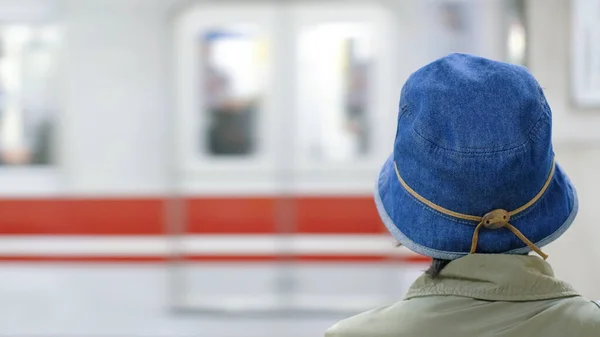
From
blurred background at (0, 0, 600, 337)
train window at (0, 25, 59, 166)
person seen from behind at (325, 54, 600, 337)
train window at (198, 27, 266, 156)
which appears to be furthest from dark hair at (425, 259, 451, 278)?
train window at (0, 25, 59, 166)

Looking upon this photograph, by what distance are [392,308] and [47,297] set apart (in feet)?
11.7

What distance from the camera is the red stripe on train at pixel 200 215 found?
4105mm

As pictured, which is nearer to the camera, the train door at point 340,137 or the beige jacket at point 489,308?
the beige jacket at point 489,308

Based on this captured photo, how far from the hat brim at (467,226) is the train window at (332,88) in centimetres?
314

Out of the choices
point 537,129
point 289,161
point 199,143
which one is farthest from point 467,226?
point 199,143

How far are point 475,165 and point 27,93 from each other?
3635mm

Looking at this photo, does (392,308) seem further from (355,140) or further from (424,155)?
(355,140)

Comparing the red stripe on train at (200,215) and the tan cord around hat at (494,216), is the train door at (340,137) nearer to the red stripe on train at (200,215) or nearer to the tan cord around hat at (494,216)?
the red stripe on train at (200,215)

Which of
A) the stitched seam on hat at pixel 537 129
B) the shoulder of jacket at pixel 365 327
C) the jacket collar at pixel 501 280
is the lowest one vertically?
the shoulder of jacket at pixel 365 327

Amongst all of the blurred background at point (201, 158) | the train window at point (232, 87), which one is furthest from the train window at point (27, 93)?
the train window at point (232, 87)

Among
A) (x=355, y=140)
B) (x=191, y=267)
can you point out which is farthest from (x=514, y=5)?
(x=191, y=267)

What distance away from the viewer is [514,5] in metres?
3.48

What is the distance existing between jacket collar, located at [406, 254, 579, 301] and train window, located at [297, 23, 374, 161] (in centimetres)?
317

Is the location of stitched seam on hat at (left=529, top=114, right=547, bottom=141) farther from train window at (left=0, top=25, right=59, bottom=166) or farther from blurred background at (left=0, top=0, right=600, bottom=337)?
train window at (left=0, top=25, right=59, bottom=166)
